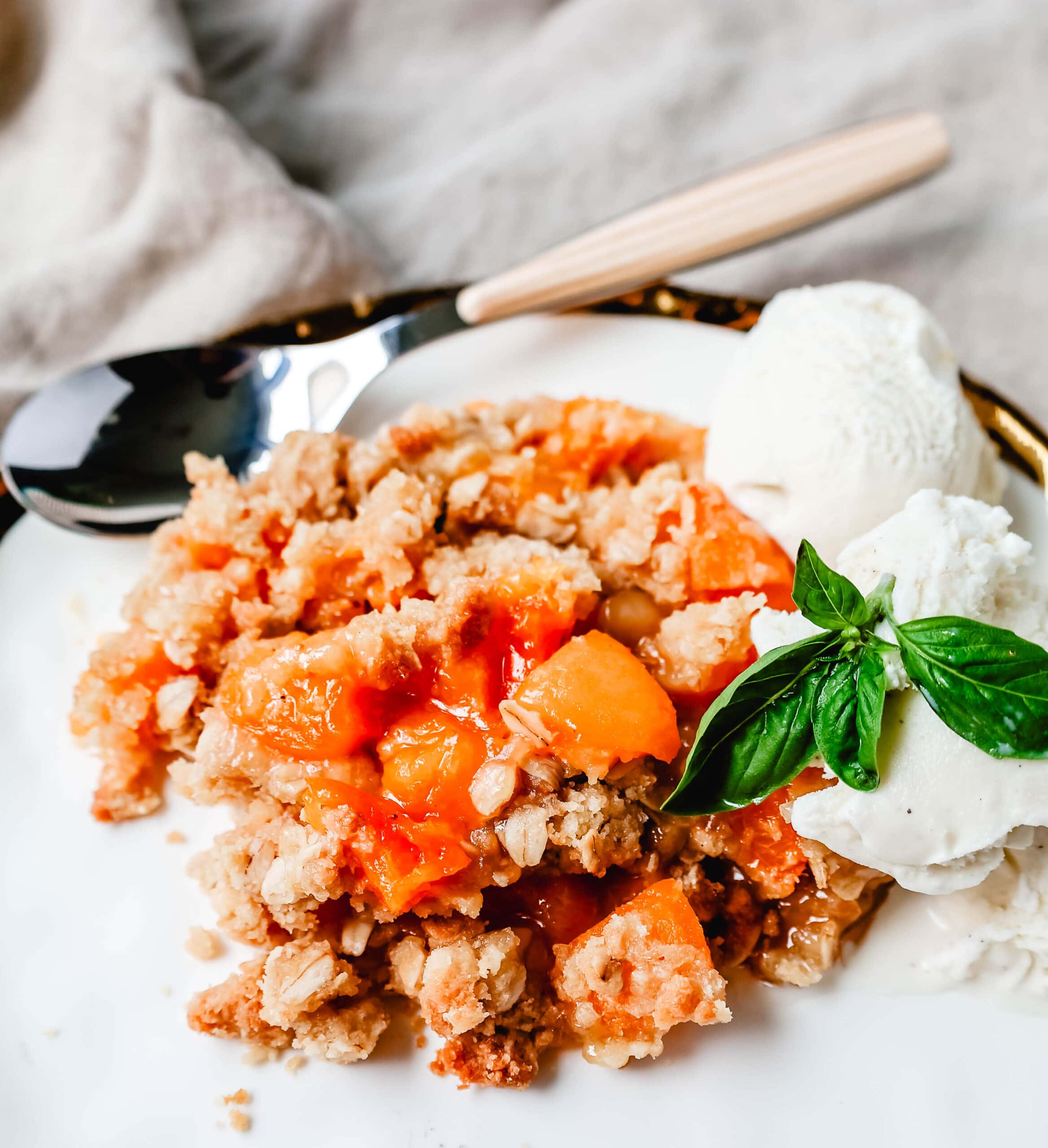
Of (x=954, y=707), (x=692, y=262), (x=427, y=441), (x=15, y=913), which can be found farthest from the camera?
(x=692, y=262)

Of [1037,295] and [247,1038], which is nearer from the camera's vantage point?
[247,1038]

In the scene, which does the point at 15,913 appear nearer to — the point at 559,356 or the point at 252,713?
the point at 252,713

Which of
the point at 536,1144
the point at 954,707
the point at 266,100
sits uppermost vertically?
the point at 266,100

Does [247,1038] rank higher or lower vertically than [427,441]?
lower

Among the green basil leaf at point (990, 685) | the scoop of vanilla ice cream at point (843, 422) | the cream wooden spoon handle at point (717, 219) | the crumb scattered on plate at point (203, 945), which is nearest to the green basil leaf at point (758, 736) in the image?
the green basil leaf at point (990, 685)

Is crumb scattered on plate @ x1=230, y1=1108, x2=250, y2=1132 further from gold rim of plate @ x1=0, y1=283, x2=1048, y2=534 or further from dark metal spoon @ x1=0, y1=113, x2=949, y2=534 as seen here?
gold rim of plate @ x1=0, y1=283, x2=1048, y2=534

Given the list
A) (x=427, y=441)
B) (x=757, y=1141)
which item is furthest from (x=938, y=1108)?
(x=427, y=441)

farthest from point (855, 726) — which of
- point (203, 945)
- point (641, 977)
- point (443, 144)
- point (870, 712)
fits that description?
point (443, 144)

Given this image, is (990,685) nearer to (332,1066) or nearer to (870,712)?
(870,712)
